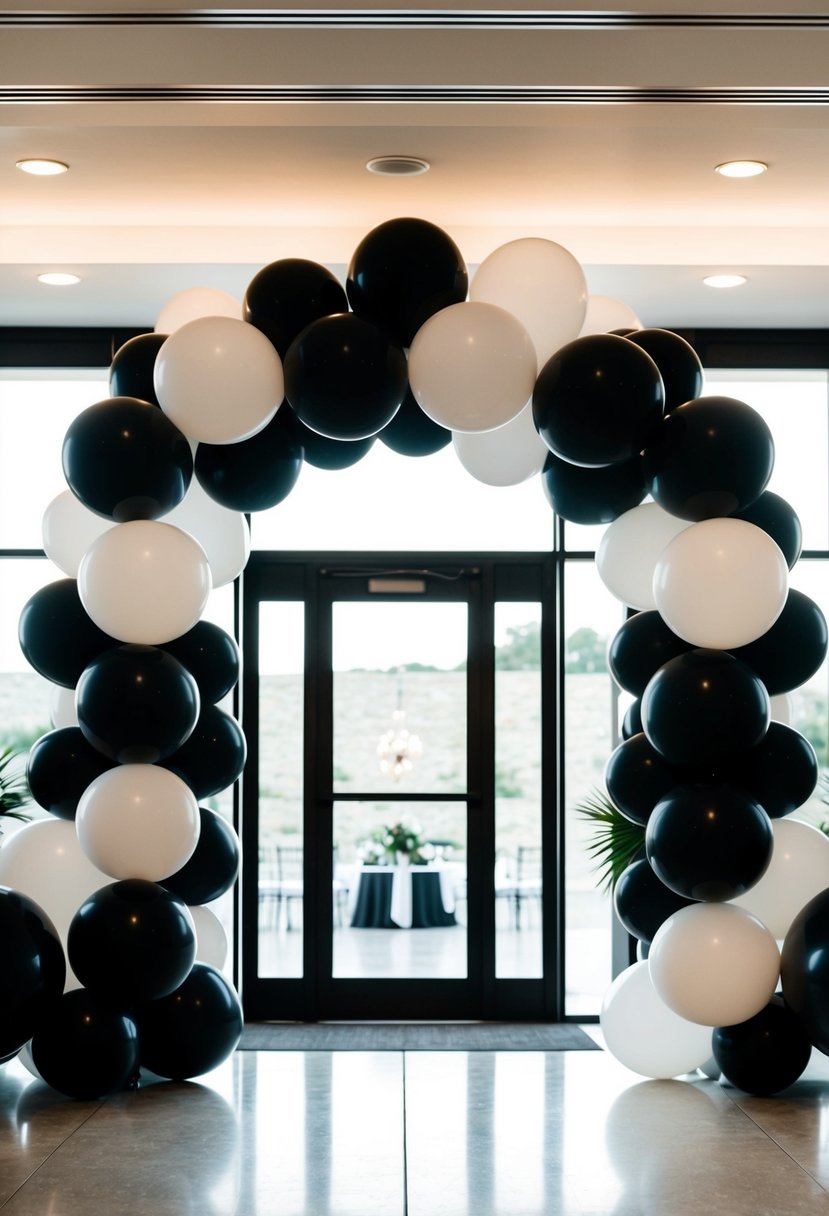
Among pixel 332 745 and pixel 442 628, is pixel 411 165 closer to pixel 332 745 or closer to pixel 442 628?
pixel 442 628

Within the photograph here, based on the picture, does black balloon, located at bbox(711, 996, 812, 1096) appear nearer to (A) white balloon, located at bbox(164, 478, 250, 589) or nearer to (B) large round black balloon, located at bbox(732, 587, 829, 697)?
(B) large round black balloon, located at bbox(732, 587, 829, 697)

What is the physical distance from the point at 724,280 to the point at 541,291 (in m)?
1.37

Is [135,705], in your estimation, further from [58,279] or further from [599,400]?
[58,279]

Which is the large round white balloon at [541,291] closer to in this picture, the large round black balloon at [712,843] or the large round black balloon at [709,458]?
the large round black balloon at [709,458]

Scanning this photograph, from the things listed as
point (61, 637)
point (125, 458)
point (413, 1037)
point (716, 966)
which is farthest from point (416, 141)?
point (413, 1037)

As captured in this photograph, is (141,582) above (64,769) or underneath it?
above

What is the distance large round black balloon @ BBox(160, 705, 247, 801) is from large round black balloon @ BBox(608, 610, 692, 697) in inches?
51.3

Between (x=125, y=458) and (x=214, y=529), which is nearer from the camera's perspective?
(x=125, y=458)

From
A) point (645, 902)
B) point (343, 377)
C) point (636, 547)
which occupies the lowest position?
point (645, 902)

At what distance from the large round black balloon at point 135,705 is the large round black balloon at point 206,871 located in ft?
1.66

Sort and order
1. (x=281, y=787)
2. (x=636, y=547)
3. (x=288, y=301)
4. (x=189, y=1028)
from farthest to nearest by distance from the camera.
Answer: (x=281, y=787) < (x=636, y=547) < (x=189, y=1028) < (x=288, y=301)

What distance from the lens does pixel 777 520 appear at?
4199mm

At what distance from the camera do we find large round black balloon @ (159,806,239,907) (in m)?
4.26

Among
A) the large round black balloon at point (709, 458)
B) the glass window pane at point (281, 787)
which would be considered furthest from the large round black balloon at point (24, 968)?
the large round black balloon at point (709, 458)
